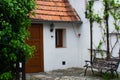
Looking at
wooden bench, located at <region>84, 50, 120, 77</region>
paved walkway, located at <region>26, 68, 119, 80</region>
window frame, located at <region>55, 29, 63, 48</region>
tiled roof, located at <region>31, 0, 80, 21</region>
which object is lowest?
paved walkway, located at <region>26, 68, 119, 80</region>

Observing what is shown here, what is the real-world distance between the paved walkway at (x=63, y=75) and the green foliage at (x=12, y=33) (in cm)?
477

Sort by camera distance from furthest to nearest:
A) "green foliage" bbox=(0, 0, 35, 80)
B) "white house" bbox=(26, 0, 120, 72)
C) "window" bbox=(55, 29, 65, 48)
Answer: "window" bbox=(55, 29, 65, 48) < "white house" bbox=(26, 0, 120, 72) < "green foliage" bbox=(0, 0, 35, 80)

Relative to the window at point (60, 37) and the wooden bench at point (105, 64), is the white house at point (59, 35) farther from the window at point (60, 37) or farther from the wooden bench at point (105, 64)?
the wooden bench at point (105, 64)

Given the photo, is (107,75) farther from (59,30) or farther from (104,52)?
(59,30)

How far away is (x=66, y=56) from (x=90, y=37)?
1.66 m

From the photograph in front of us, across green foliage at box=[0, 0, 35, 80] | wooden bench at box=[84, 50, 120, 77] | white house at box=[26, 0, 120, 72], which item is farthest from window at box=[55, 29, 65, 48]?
green foliage at box=[0, 0, 35, 80]

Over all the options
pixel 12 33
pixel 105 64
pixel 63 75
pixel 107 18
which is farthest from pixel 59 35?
pixel 12 33

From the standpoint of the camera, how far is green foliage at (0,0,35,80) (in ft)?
23.9

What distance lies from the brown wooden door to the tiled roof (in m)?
0.60

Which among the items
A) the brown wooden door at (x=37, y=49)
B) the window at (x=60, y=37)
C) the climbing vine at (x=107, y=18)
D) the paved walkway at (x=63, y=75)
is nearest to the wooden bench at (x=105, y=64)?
the paved walkway at (x=63, y=75)

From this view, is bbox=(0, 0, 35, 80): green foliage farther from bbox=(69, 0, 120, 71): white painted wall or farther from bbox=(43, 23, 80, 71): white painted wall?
bbox=(69, 0, 120, 71): white painted wall

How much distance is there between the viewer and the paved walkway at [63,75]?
12.3 meters

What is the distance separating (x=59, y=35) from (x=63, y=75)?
3240 mm

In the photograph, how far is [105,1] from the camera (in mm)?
13844
